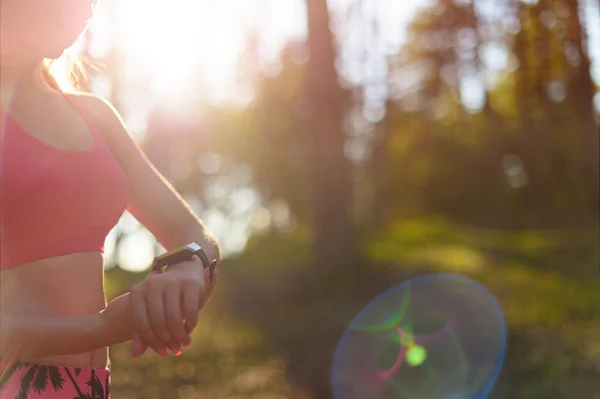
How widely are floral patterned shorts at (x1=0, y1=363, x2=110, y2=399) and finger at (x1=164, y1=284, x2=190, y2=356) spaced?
0.44 metres

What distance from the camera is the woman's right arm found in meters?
1.42

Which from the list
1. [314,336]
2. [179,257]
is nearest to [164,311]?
[179,257]

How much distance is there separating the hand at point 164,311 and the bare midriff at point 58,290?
1.06ft

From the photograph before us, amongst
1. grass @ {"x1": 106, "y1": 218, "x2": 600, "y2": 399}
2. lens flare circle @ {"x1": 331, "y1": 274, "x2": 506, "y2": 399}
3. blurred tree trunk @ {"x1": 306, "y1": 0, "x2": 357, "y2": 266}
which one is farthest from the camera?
blurred tree trunk @ {"x1": 306, "y1": 0, "x2": 357, "y2": 266}

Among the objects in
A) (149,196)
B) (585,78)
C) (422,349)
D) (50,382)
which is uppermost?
(149,196)

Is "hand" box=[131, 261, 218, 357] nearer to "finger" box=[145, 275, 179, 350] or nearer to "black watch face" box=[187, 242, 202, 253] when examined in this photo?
"finger" box=[145, 275, 179, 350]

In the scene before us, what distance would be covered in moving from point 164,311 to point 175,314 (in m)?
0.02

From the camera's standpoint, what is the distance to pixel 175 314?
133 centimetres

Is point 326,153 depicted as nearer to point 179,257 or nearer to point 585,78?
point 585,78

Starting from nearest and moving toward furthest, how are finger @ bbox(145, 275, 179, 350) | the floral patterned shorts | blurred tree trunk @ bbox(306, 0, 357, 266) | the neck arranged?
finger @ bbox(145, 275, 179, 350) → the floral patterned shorts → the neck → blurred tree trunk @ bbox(306, 0, 357, 266)

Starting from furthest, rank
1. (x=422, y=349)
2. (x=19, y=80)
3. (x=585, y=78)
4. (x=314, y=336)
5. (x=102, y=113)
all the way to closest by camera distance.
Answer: (x=585, y=78) → (x=314, y=336) → (x=422, y=349) → (x=102, y=113) → (x=19, y=80)

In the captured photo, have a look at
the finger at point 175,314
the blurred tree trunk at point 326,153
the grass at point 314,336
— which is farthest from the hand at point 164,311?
the blurred tree trunk at point 326,153

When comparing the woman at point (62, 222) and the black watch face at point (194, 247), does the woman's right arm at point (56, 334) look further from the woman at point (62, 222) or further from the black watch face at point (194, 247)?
the black watch face at point (194, 247)

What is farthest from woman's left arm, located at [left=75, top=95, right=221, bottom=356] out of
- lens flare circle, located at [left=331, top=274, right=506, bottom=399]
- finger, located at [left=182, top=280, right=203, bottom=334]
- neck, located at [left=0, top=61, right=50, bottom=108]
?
lens flare circle, located at [left=331, top=274, right=506, bottom=399]
